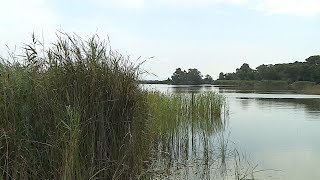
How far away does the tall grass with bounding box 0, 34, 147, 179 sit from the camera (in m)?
3.80

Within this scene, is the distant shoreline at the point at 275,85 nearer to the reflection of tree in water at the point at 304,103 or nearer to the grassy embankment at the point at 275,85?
the grassy embankment at the point at 275,85

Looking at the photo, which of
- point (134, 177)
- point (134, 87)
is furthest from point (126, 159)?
point (134, 87)

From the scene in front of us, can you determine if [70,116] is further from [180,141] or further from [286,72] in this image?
[286,72]

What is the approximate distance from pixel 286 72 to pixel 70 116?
A: 66550 millimetres

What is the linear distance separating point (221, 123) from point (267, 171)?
7260 mm

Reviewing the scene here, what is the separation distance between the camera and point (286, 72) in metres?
66.6

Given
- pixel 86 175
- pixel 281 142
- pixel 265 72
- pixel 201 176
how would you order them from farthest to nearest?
pixel 265 72
pixel 281 142
pixel 201 176
pixel 86 175

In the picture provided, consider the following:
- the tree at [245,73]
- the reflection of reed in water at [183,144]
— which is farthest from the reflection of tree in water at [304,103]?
the tree at [245,73]

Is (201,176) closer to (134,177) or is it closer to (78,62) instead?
(134,177)

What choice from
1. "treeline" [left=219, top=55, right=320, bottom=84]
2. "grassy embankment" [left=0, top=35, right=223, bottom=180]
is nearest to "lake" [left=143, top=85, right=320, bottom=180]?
"grassy embankment" [left=0, top=35, right=223, bottom=180]

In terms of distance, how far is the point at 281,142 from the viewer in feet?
37.6

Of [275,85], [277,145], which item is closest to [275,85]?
[275,85]

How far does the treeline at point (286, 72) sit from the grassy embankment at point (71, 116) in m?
59.4

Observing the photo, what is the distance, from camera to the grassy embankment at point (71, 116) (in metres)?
3.80
